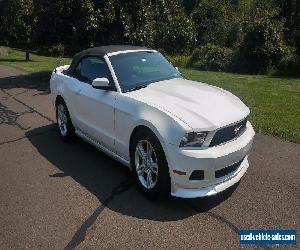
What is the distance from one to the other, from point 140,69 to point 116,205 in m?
2.17

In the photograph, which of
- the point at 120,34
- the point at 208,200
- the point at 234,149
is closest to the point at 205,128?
the point at 234,149

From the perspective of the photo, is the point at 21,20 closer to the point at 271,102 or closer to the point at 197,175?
the point at 271,102

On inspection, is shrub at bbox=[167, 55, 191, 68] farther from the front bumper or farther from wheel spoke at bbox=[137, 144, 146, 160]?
the front bumper

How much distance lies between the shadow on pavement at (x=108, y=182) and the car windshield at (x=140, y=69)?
1324 mm

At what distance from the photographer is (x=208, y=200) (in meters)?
4.94

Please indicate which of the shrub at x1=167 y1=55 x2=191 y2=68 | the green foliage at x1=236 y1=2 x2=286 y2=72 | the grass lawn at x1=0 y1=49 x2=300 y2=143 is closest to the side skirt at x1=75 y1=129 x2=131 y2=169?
the grass lawn at x1=0 y1=49 x2=300 y2=143

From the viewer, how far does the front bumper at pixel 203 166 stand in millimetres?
4430

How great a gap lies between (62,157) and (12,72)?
448 inches

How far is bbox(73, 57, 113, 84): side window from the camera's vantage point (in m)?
5.98

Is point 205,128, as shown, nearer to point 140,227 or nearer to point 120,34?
point 140,227

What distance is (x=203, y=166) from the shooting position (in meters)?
4.43

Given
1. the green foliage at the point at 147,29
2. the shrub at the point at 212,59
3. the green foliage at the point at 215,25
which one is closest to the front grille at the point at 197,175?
the green foliage at the point at 147,29

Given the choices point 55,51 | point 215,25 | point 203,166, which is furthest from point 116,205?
point 215,25

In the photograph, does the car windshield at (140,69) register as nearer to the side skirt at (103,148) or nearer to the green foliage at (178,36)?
the side skirt at (103,148)
